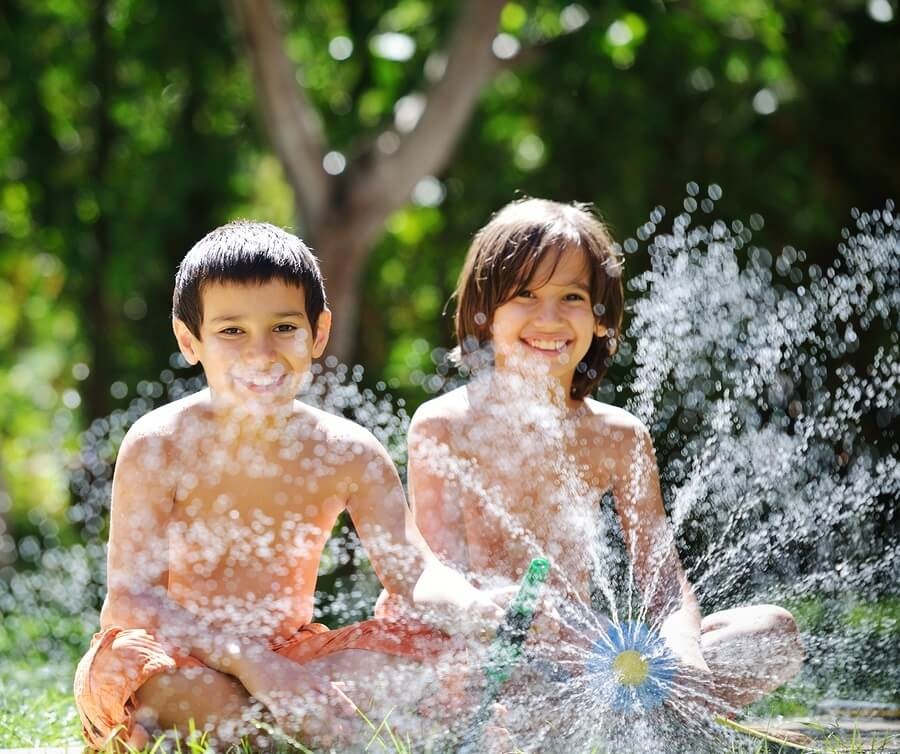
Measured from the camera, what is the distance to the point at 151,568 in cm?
255

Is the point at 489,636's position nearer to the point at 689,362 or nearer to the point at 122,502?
the point at 122,502

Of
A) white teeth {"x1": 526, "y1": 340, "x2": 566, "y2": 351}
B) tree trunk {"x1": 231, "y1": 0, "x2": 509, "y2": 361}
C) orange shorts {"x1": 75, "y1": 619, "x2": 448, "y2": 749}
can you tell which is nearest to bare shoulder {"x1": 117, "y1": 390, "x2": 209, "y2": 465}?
orange shorts {"x1": 75, "y1": 619, "x2": 448, "y2": 749}

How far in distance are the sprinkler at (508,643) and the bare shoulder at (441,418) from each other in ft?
1.63

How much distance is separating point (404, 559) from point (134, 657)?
0.58 meters

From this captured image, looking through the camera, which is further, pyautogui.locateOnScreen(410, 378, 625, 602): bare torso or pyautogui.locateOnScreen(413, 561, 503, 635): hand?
pyautogui.locateOnScreen(410, 378, 625, 602): bare torso

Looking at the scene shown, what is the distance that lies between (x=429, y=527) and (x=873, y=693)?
4.49 feet

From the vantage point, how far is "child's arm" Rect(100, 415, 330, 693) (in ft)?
8.17

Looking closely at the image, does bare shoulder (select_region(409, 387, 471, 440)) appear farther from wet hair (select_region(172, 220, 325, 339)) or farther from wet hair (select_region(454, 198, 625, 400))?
wet hair (select_region(172, 220, 325, 339))

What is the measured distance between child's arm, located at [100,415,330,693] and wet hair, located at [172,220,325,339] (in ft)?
0.96

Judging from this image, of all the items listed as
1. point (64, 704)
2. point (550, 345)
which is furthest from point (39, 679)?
point (550, 345)

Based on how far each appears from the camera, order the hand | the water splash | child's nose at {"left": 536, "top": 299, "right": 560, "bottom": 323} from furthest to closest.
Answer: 1. child's nose at {"left": 536, "top": 299, "right": 560, "bottom": 323}
2. the water splash
3. the hand

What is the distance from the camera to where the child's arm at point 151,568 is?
8.17ft

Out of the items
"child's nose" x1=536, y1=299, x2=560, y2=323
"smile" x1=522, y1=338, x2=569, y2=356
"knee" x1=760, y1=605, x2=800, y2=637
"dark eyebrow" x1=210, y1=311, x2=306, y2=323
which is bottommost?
"knee" x1=760, y1=605, x2=800, y2=637

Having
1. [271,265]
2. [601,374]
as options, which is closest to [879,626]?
[601,374]
